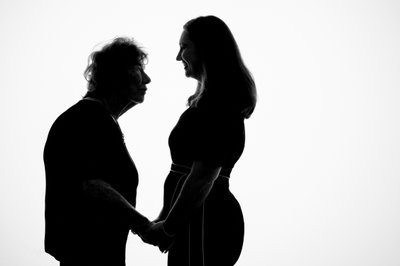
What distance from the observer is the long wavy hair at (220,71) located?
1.34 m

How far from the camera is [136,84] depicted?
162 cm

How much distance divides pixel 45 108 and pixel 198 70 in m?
2.83

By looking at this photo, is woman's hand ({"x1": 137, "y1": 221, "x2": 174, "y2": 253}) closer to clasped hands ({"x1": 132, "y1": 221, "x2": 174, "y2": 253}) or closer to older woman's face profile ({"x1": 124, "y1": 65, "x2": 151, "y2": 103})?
clasped hands ({"x1": 132, "y1": 221, "x2": 174, "y2": 253})

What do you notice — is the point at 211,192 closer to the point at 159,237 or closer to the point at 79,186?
the point at 159,237

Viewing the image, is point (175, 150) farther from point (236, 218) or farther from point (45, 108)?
point (45, 108)

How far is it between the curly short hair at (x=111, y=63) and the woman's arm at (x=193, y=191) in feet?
1.59

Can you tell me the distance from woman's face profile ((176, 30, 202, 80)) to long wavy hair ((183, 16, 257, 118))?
1cm

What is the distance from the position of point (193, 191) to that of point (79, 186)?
0.37 meters

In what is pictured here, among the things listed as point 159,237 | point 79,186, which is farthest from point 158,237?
point 79,186

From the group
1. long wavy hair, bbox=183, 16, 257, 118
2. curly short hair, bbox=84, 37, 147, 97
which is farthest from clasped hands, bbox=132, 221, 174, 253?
curly short hair, bbox=84, 37, 147, 97

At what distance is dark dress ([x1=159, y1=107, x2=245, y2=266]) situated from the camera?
1.31 meters

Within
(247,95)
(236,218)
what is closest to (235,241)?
A: (236,218)

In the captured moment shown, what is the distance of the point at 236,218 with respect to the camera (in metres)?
1.40

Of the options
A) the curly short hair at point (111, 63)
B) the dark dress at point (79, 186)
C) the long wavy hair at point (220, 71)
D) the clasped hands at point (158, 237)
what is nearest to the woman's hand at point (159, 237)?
the clasped hands at point (158, 237)
